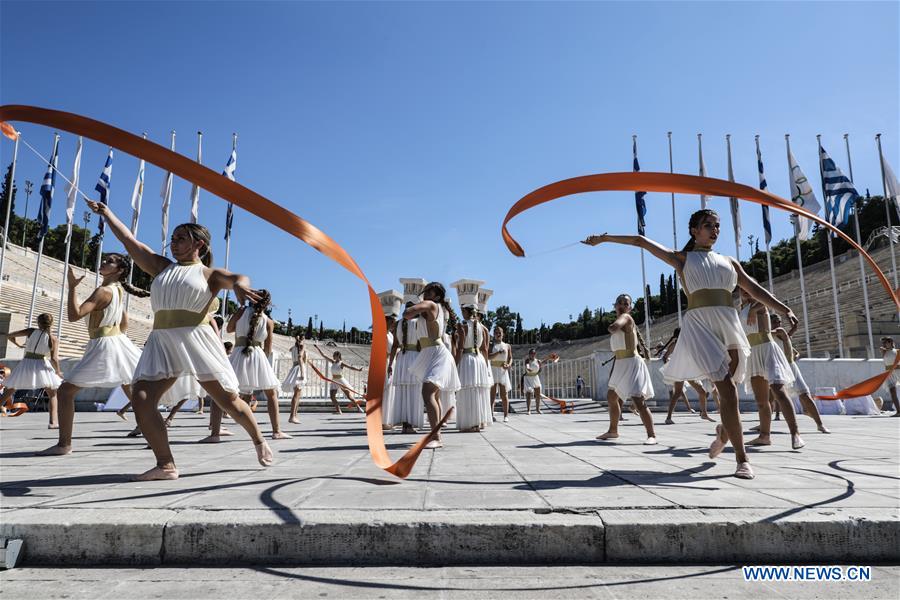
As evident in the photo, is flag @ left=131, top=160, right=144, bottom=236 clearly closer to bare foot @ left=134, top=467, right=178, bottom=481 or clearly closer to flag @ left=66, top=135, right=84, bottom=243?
flag @ left=66, top=135, right=84, bottom=243

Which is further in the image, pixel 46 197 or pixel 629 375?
pixel 46 197

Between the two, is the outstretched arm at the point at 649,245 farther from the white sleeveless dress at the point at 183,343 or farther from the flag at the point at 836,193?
the flag at the point at 836,193

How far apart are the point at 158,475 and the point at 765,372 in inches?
249

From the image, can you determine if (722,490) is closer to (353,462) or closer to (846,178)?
(353,462)

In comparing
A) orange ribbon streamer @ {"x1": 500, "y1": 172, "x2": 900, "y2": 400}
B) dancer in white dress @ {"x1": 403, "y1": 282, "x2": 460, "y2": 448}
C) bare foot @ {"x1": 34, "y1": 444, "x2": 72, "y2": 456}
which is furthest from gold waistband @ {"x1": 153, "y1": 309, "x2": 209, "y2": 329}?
dancer in white dress @ {"x1": 403, "y1": 282, "x2": 460, "y2": 448}

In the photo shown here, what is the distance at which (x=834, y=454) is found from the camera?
5.24 m

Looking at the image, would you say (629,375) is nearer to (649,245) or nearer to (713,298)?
(713,298)

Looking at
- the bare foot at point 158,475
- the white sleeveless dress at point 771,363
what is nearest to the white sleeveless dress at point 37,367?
the bare foot at point 158,475

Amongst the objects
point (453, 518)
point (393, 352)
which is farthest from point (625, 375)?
point (453, 518)

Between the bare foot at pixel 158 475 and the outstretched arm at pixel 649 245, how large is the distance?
3.57 meters

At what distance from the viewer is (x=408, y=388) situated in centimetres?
837

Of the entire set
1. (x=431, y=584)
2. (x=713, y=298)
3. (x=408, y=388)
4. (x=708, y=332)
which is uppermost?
(x=713, y=298)

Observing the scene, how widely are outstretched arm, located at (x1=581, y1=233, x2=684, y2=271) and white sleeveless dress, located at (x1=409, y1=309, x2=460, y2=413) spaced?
2794 mm

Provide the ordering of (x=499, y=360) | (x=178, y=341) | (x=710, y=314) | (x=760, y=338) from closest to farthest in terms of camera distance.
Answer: (x=178, y=341), (x=710, y=314), (x=760, y=338), (x=499, y=360)
